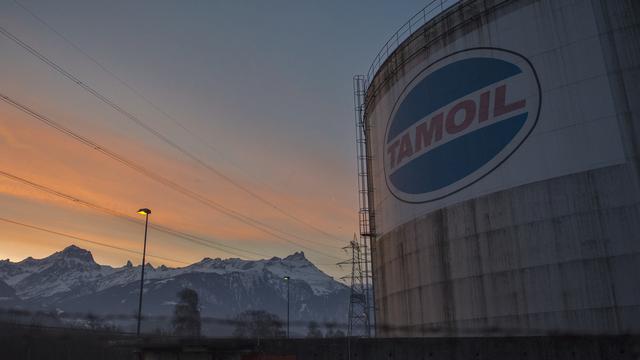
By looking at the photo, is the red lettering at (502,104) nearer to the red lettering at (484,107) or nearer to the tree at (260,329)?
the red lettering at (484,107)

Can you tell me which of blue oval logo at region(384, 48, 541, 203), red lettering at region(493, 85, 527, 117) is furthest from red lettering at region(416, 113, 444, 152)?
red lettering at region(493, 85, 527, 117)

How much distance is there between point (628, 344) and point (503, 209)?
7.24 metres

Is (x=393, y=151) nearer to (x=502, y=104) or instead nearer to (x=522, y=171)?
(x=502, y=104)

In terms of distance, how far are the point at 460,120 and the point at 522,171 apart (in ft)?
13.8

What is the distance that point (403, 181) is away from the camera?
3017 cm

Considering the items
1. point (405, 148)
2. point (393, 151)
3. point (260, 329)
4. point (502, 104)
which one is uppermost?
point (393, 151)

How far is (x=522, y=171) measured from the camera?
23.2 metres

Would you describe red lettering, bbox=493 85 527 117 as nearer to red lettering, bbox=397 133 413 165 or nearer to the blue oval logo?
the blue oval logo

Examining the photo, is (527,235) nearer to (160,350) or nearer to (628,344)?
(628,344)

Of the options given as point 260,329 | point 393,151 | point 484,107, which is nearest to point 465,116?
point 484,107

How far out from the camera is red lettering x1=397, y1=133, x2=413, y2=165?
96.7ft

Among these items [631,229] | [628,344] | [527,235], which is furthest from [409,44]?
[628,344]

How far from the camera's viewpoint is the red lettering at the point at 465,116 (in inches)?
1001

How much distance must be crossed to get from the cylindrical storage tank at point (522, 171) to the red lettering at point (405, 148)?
0.12m
